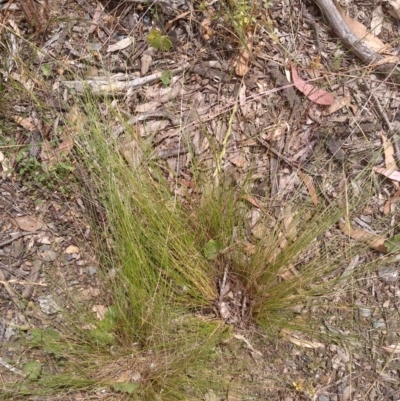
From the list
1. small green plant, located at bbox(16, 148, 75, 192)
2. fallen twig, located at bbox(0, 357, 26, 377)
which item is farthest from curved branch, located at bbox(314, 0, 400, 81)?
fallen twig, located at bbox(0, 357, 26, 377)

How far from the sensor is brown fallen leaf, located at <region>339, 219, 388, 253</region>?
1789 millimetres

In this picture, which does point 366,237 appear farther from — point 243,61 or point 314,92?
point 243,61

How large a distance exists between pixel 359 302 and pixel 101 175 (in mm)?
971

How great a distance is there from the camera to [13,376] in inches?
64.9

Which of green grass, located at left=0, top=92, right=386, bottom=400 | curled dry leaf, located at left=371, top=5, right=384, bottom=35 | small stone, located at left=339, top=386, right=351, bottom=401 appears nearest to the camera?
green grass, located at left=0, top=92, right=386, bottom=400

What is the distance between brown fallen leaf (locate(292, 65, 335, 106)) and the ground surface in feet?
0.08

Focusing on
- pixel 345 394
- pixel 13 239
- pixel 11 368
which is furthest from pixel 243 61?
pixel 11 368

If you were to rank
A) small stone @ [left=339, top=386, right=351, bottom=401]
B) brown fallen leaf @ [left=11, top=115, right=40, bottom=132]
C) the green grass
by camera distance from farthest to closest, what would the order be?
brown fallen leaf @ [left=11, top=115, right=40, bottom=132] < small stone @ [left=339, top=386, right=351, bottom=401] < the green grass

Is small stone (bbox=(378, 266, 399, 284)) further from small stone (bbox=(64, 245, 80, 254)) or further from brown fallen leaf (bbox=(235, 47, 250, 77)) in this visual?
small stone (bbox=(64, 245, 80, 254))

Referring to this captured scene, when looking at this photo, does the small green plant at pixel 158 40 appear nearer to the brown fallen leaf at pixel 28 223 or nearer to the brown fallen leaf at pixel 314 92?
the brown fallen leaf at pixel 314 92

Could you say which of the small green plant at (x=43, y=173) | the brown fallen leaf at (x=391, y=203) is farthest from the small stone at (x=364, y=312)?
the small green plant at (x=43, y=173)

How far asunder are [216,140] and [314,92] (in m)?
0.40

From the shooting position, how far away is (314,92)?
6.16 feet

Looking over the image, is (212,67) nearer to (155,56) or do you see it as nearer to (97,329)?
(155,56)
